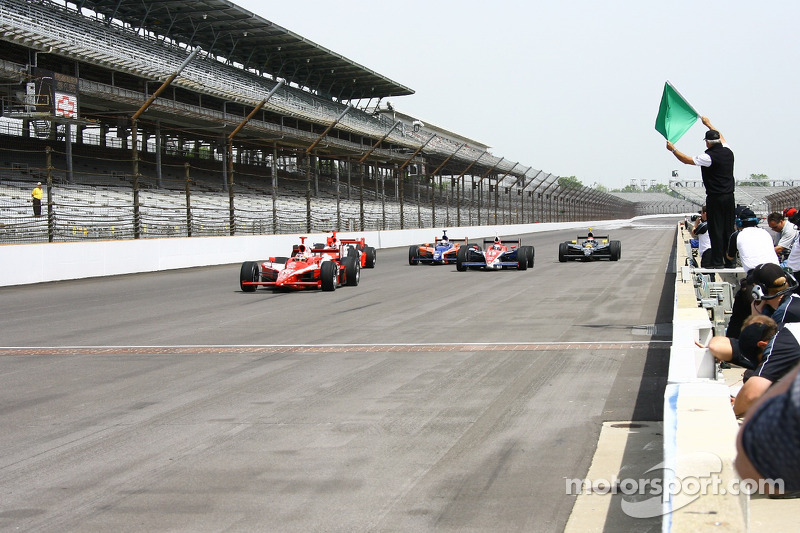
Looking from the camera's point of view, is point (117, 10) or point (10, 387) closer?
point (10, 387)

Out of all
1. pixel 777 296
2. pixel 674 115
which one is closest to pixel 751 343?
pixel 777 296

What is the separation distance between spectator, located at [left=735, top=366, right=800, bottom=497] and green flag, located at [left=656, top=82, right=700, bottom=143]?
9.19 metres

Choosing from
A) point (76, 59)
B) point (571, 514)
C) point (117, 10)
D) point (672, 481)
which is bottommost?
point (571, 514)

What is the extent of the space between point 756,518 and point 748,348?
1.51 meters

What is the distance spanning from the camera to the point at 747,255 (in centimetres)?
820

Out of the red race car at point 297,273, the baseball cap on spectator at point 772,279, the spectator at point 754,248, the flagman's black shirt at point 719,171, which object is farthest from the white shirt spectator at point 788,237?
the red race car at point 297,273

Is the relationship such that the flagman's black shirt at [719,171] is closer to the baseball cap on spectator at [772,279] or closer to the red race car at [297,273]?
the baseball cap on spectator at [772,279]

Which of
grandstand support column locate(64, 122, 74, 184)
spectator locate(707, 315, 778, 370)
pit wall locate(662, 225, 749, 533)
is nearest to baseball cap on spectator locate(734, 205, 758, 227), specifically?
spectator locate(707, 315, 778, 370)

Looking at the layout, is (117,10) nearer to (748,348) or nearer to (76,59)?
(76,59)

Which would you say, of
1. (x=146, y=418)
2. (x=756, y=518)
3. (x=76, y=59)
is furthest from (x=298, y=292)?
(x=76, y=59)

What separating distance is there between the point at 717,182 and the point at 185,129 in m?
37.2

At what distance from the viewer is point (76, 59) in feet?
113

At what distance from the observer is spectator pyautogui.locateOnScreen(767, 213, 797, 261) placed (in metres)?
11.4

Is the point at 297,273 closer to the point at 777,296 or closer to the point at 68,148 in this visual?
the point at 777,296
